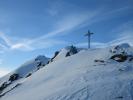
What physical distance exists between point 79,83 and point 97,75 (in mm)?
3013

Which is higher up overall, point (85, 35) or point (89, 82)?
point (85, 35)

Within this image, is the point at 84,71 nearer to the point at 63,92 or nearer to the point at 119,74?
the point at 119,74

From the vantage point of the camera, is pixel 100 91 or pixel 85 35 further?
pixel 85 35

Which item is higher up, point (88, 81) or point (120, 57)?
point (120, 57)

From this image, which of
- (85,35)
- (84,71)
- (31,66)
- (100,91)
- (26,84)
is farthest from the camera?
(31,66)

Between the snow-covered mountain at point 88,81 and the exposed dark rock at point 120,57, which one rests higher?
the exposed dark rock at point 120,57

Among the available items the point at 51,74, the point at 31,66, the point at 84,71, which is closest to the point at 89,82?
the point at 84,71

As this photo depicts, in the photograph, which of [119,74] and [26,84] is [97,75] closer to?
[119,74]

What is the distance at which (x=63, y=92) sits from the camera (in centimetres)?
2577

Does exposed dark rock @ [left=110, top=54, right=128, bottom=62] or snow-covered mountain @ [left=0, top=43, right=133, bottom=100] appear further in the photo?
exposed dark rock @ [left=110, top=54, right=128, bottom=62]

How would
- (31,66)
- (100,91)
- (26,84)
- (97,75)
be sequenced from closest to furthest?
(100,91)
(97,75)
(26,84)
(31,66)

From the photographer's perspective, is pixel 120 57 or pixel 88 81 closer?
pixel 88 81

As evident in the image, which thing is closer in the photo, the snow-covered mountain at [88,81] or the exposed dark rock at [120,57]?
the snow-covered mountain at [88,81]

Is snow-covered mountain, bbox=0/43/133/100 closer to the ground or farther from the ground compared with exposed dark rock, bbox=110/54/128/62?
closer to the ground
